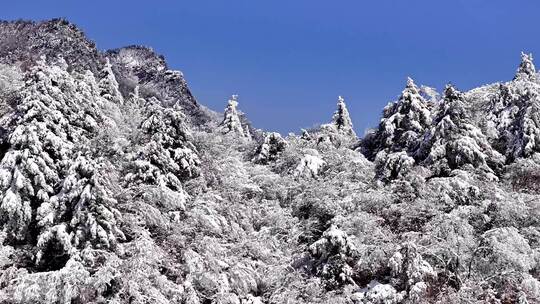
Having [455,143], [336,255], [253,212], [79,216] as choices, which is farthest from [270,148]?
[79,216]

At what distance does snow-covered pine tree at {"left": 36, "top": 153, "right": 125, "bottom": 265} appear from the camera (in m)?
17.4

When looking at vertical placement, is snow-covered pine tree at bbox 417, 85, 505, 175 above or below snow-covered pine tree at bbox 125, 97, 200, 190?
above

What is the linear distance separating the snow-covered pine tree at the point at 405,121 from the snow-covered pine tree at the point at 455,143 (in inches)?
144

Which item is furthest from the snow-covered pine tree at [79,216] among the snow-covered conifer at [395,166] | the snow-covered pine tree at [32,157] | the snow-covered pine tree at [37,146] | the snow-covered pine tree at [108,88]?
the snow-covered pine tree at [108,88]

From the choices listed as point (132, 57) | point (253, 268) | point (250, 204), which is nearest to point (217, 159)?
point (250, 204)

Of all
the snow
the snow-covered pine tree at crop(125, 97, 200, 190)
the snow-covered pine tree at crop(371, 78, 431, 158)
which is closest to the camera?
the snow-covered pine tree at crop(125, 97, 200, 190)

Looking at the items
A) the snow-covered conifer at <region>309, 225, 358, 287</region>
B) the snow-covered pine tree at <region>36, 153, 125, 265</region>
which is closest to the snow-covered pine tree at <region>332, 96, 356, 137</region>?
the snow-covered conifer at <region>309, 225, 358, 287</region>

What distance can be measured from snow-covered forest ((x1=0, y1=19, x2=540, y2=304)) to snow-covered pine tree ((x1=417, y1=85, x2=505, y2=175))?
87mm

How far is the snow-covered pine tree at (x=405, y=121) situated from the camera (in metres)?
31.0

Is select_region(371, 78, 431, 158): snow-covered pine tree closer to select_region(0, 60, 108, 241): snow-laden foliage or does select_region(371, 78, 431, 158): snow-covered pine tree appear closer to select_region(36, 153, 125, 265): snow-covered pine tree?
select_region(0, 60, 108, 241): snow-laden foliage

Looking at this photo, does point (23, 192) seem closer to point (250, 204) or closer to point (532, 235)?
point (250, 204)

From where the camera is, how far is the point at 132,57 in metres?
96.9

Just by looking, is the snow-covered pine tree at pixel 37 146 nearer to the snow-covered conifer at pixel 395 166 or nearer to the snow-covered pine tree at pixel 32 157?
the snow-covered pine tree at pixel 32 157

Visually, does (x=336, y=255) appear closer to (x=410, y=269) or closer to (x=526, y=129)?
(x=410, y=269)
